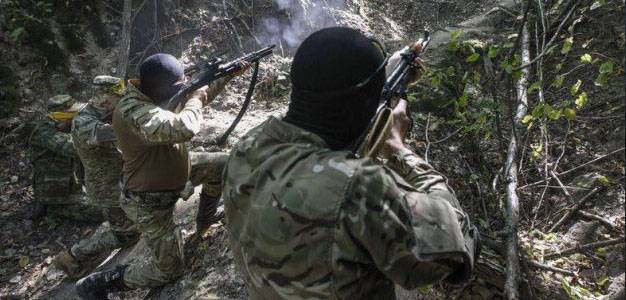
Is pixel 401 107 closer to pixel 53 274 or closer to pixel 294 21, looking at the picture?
pixel 53 274

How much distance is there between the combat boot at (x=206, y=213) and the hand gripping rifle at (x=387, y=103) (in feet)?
8.43

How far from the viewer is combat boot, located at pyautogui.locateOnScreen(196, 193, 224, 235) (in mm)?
4582

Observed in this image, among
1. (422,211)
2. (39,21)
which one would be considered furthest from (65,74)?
(422,211)

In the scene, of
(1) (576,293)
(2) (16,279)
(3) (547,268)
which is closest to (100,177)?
(2) (16,279)

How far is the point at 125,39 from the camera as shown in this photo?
7.41m

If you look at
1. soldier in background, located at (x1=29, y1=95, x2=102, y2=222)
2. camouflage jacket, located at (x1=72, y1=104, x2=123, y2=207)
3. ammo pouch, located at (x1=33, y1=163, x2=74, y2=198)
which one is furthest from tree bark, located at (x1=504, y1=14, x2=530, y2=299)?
ammo pouch, located at (x1=33, y1=163, x2=74, y2=198)

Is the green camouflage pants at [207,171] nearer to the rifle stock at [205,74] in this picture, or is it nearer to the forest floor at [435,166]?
the forest floor at [435,166]

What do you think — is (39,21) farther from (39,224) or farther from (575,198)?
(575,198)

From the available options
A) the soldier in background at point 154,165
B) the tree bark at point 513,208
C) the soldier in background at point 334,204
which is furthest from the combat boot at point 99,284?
the tree bark at point 513,208

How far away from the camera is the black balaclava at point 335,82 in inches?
70.1

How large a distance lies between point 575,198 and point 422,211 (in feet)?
8.80

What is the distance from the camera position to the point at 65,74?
756cm

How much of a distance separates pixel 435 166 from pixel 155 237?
9.42 feet

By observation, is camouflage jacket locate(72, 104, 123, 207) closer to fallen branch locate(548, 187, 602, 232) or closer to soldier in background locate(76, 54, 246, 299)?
soldier in background locate(76, 54, 246, 299)
